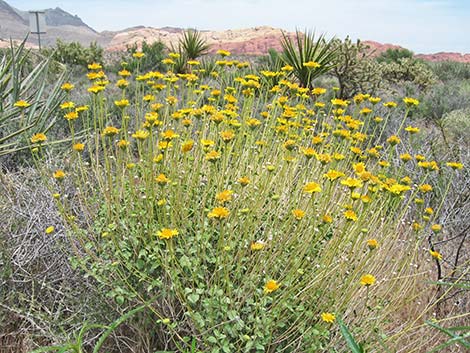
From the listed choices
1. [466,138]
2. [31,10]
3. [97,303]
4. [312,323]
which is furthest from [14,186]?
[31,10]

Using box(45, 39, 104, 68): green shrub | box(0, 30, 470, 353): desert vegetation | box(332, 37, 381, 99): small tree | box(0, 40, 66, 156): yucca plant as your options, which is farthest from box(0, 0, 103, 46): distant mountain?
box(0, 30, 470, 353): desert vegetation

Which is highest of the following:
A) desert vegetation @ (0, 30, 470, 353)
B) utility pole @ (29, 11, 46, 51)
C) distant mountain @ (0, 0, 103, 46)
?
utility pole @ (29, 11, 46, 51)

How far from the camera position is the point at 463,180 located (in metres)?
4.78

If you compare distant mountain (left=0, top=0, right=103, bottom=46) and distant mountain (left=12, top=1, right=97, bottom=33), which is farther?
distant mountain (left=12, top=1, right=97, bottom=33)

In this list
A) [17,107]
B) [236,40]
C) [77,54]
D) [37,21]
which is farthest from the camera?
[236,40]

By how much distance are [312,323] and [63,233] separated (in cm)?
154

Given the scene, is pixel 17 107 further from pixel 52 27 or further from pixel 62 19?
pixel 62 19

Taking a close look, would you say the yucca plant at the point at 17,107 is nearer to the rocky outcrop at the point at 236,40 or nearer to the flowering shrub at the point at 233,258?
the flowering shrub at the point at 233,258

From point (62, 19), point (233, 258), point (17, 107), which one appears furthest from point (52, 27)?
point (233, 258)

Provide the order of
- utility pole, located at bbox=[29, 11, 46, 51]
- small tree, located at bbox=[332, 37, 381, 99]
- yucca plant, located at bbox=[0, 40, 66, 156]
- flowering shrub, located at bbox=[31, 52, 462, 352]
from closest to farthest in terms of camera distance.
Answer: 1. flowering shrub, located at bbox=[31, 52, 462, 352]
2. yucca plant, located at bbox=[0, 40, 66, 156]
3. small tree, located at bbox=[332, 37, 381, 99]
4. utility pole, located at bbox=[29, 11, 46, 51]

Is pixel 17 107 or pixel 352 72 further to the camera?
pixel 352 72

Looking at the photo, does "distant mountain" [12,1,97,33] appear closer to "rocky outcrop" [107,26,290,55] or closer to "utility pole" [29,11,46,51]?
"rocky outcrop" [107,26,290,55]

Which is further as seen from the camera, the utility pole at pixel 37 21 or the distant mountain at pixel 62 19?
the distant mountain at pixel 62 19

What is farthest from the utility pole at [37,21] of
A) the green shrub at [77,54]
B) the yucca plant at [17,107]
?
the yucca plant at [17,107]
